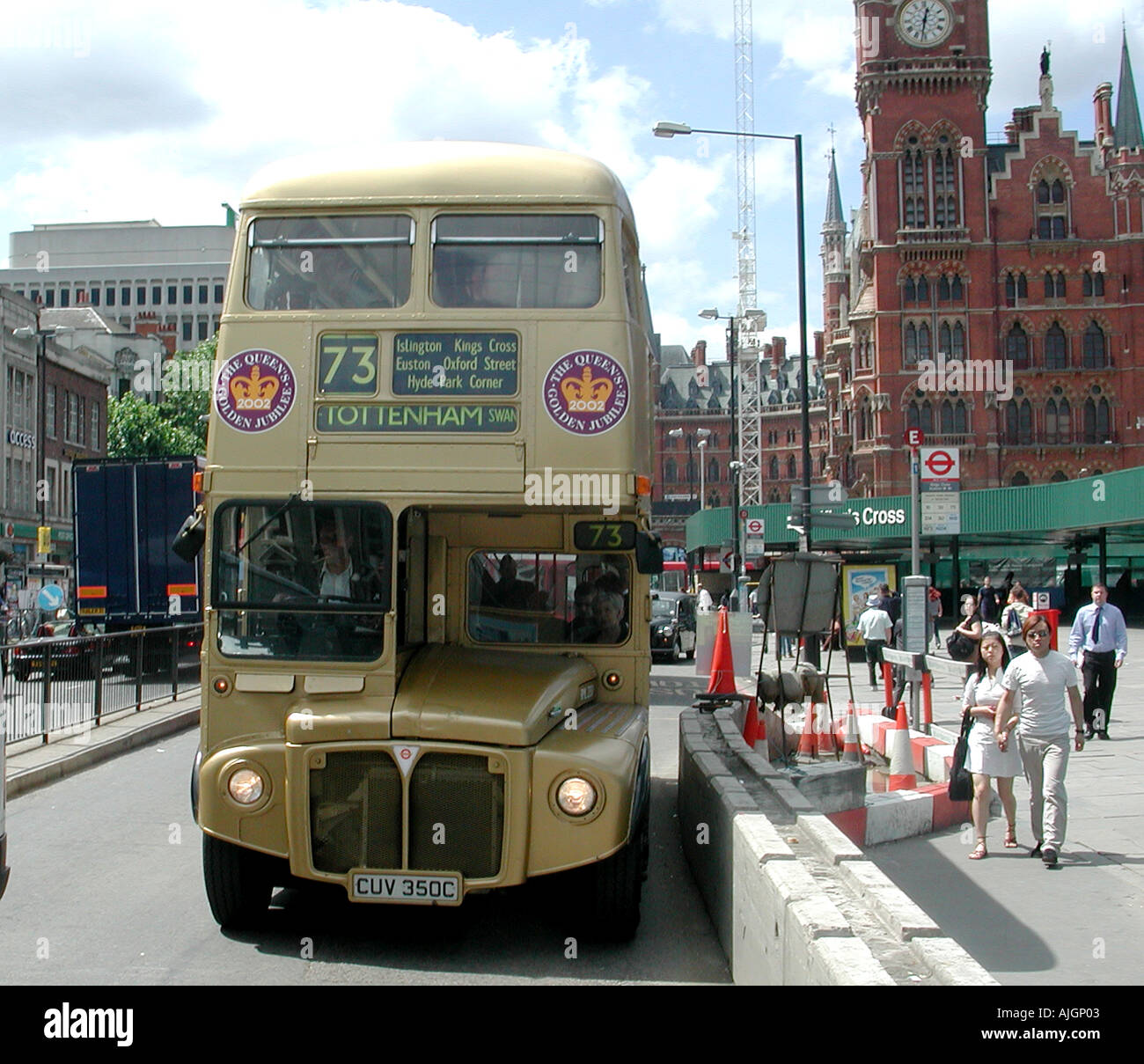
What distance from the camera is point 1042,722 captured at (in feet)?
29.9

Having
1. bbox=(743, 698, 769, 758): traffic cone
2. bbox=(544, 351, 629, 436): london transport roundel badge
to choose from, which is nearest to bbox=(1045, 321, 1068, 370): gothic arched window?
bbox=(743, 698, 769, 758): traffic cone

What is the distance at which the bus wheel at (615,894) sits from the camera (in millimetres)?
6461

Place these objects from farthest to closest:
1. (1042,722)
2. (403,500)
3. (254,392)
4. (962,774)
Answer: (962,774), (1042,722), (254,392), (403,500)

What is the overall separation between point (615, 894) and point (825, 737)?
7.64 m

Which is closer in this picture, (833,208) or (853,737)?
(853,737)

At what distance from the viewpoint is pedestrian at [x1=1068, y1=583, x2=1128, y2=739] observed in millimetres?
14586

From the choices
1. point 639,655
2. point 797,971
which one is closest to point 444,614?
point 639,655

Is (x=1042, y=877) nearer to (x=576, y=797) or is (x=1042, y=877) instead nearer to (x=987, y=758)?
(x=987, y=758)

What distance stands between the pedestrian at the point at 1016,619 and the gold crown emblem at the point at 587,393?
19.8 ft

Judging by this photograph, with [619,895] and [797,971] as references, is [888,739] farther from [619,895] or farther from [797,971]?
[797,971]

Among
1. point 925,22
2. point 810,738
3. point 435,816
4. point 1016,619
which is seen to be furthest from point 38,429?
point 435,816

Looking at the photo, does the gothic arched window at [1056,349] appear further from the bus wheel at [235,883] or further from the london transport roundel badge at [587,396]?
the bus wheel at [235,883]

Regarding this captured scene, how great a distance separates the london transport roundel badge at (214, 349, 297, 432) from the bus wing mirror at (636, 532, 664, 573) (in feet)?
6.83
